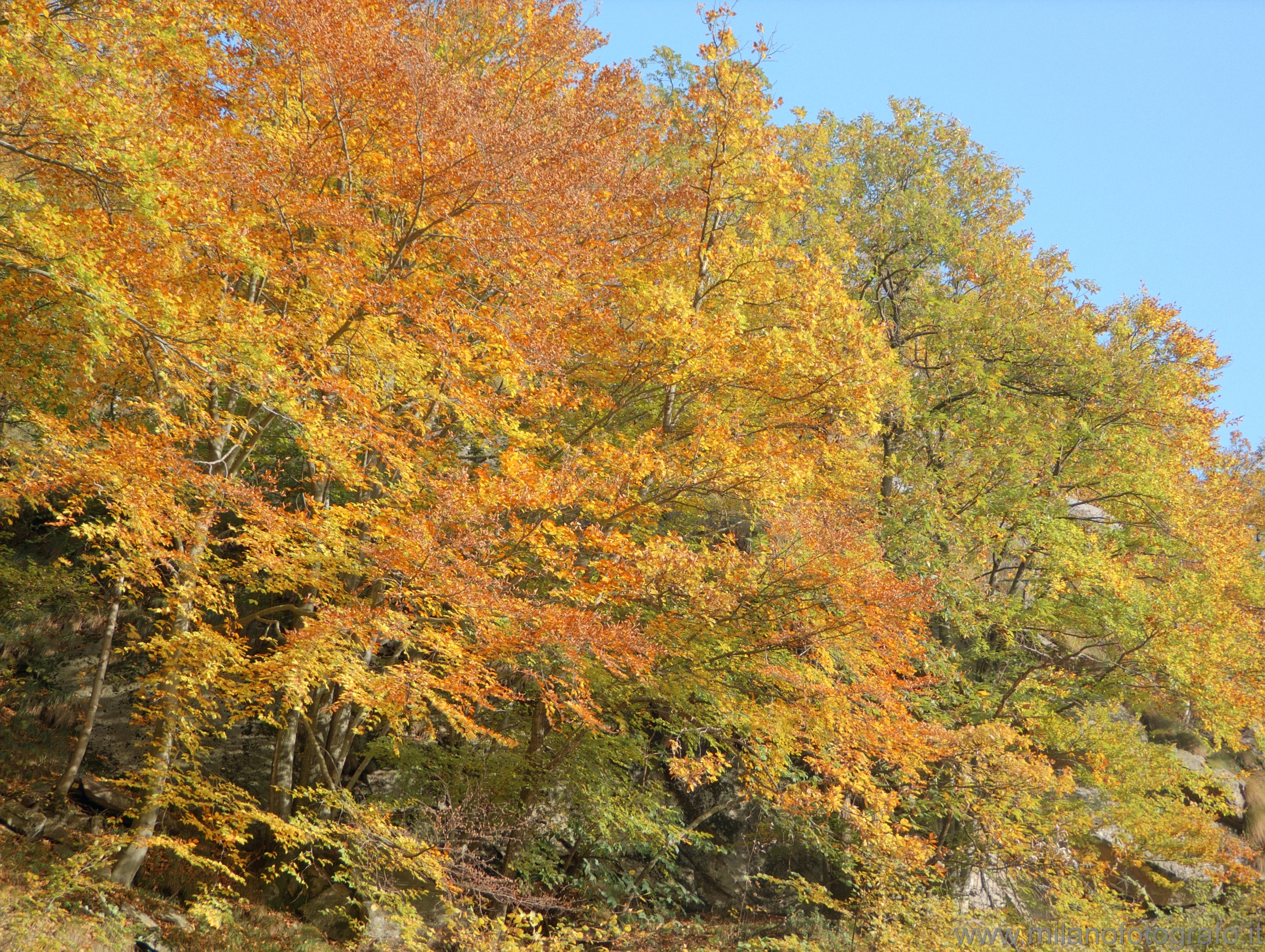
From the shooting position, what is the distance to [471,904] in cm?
970

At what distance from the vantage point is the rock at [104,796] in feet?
39.2

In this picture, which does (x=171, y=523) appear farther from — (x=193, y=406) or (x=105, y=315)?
(x=105, y=315)

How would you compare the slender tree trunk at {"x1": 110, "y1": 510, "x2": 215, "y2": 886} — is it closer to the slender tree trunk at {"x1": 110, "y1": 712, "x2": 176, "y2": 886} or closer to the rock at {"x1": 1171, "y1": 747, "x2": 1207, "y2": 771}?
the slender tree trunk at {"x1": 110, "y1": 712, "x2": 176, "y2": 886}

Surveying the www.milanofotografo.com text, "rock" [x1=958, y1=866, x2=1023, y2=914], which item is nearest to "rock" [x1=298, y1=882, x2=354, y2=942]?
the www.milanofotografo.com text

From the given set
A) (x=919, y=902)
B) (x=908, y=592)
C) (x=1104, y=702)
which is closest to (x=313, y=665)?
(x=908, y=592)

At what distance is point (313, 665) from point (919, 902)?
8.90m

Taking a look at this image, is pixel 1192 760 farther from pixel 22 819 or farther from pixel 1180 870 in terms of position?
pixel 22 819

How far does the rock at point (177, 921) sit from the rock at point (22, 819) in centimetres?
233

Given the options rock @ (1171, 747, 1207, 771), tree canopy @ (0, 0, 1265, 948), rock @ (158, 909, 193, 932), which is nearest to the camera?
tree canopy @ (0, 0, 1265, 948)

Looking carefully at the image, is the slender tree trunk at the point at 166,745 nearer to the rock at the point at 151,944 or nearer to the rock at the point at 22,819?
the rock at the point at 151,944

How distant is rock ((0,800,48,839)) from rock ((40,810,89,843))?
0.09m

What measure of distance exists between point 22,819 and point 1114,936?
1529cm

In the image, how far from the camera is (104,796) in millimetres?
11992

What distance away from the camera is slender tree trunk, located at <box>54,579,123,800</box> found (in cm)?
1077
